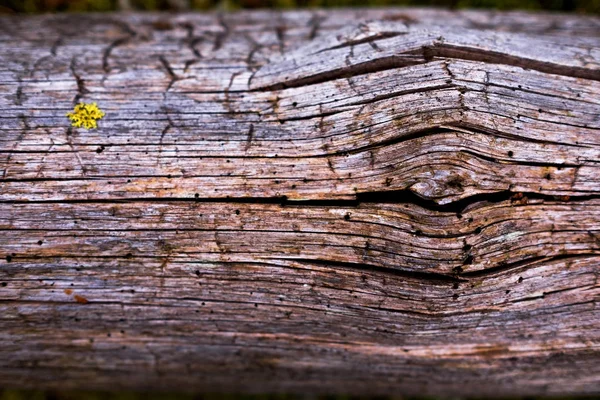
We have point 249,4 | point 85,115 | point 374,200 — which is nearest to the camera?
point 374,200

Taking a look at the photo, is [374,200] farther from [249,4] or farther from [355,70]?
[249,4]

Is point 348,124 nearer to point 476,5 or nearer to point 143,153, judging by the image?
point 143,153

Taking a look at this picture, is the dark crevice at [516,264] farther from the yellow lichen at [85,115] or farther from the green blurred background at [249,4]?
the green blurred background at [249,4]

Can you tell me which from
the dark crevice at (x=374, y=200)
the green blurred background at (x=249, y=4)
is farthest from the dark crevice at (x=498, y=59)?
the green blurred background at (x=249, y=4)

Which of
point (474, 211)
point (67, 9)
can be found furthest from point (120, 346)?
point (67, 9)

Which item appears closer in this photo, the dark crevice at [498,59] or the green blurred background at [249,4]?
the dark crevice at [498,59]

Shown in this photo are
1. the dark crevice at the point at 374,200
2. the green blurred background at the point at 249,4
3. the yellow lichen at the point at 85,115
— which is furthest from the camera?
the green blurred background at the point at 249,4

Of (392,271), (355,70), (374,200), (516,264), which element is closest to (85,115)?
(355,70)

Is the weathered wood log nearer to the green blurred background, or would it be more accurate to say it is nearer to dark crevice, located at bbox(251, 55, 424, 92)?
dark crevice, located at bbox(251, 55, 424, 92)
